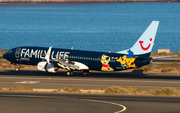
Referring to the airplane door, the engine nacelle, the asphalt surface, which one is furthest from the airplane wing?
the asphalt surface

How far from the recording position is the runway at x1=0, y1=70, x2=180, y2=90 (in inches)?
1912

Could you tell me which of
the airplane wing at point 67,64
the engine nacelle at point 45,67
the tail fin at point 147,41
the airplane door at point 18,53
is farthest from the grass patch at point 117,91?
the airplane door at point 18,53

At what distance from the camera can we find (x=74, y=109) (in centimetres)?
2886

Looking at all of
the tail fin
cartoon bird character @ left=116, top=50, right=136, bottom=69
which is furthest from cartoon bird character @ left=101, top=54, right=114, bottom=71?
the tail fin

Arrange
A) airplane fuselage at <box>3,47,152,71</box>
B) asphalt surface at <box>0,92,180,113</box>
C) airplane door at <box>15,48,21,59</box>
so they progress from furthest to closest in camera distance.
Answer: airplane door at <box>15,48,21,59</box> → airplane fuselage at <box>3,47,152,71</box> → asphalt surface at <box>0,92,180,113</box>

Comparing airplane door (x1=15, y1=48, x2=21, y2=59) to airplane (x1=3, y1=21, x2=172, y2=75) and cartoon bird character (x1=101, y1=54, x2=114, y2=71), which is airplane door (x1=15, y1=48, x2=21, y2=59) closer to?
airplane (x1=3, y1=21, x2=172, y2=75)

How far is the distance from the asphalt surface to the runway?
1104cm

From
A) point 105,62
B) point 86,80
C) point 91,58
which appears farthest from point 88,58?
point 86,80

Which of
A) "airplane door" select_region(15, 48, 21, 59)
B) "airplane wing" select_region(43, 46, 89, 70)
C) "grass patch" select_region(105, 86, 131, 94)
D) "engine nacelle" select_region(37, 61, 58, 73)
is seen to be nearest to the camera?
"grass patch" select_region(105, 86, 131, 94)

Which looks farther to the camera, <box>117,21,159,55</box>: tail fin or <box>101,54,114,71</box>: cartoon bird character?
<box>101,54,114,71</box>: cartoon bird character

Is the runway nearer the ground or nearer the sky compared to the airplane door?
nearer the ground

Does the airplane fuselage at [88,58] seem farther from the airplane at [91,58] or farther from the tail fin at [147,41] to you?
the tail fin at [147,41]

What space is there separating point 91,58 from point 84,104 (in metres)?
25.5

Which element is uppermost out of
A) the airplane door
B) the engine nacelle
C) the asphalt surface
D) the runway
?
the airplane door
